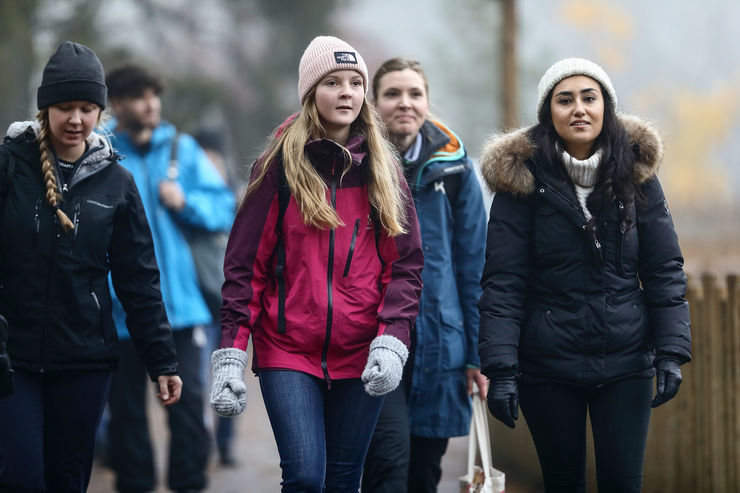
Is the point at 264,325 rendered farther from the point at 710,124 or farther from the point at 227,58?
the point at 710,124

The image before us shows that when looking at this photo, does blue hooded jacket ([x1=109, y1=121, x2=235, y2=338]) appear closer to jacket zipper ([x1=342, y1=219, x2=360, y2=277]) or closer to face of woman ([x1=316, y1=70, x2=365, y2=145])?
face of woman ([x1=316, y1=70, x2=365, y2=145])

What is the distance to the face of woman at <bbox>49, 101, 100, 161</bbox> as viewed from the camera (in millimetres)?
4332

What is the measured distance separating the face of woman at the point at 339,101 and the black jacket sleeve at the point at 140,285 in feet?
3.01

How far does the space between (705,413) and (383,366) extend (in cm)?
266

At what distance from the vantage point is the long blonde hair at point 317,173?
4074 millimetres

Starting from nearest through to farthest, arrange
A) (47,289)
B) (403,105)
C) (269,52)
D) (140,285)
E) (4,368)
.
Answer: (4,368) → (47,289) → (140,285) → (403,105) → (269,52)

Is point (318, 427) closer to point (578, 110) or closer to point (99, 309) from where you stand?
point (99, 309)

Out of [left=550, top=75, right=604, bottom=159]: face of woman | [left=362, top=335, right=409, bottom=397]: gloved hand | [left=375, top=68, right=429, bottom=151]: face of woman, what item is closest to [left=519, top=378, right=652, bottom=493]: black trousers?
[left=362, top=335, right=409, bottom=397]: gloved hand

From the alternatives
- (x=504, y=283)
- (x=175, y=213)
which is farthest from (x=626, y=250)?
(x=175, y=213)

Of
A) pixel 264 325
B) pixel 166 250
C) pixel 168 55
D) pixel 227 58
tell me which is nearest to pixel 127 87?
pixel 166 250

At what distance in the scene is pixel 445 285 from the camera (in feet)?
16.4

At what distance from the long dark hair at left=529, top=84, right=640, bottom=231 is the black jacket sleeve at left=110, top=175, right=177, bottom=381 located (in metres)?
1.70

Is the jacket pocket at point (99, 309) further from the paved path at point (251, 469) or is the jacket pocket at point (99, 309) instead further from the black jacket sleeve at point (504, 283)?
the paved path at point (251, 469)

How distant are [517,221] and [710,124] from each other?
2637 inches
